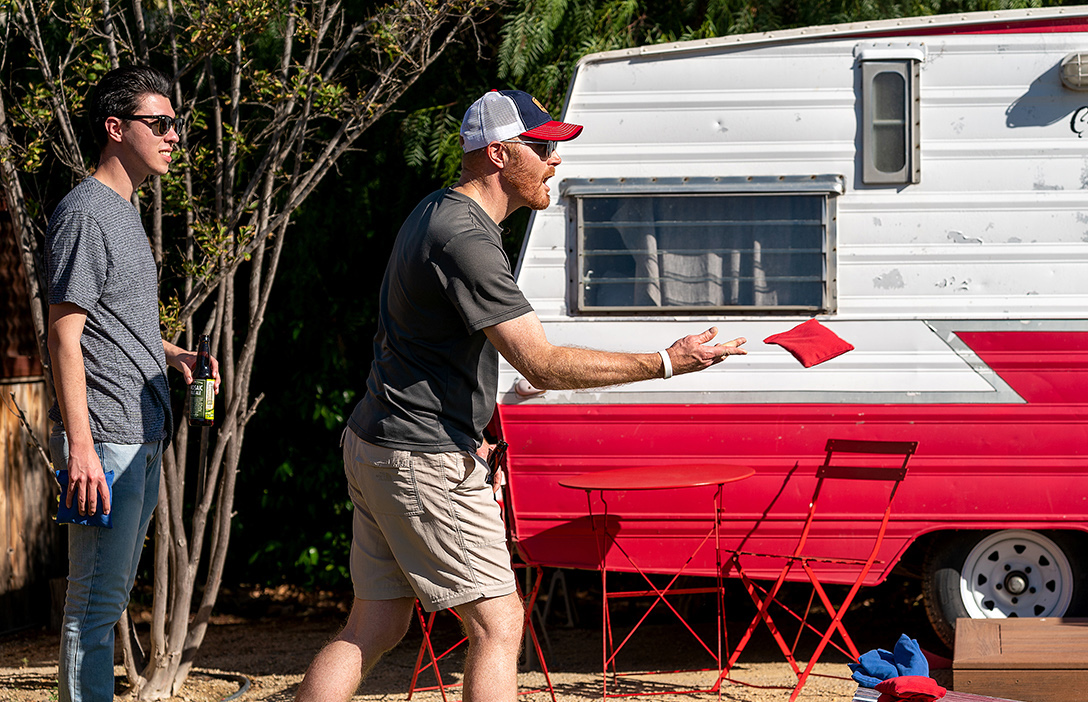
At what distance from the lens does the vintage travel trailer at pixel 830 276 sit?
4754 millimetres

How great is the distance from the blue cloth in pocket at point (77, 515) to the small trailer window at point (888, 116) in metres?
3.36

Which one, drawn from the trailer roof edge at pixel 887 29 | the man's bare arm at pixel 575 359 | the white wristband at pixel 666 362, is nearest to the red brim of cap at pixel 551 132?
the man's bare arm at pixel 575 359

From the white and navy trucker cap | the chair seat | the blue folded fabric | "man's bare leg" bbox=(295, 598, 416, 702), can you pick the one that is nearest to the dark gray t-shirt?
the white and navy trucker cap

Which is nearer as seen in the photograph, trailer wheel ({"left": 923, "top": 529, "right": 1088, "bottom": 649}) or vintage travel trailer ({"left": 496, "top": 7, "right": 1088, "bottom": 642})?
vintage travel trailer ({"left": 496, "top": 7, "right": 1088, "bottom": 642})

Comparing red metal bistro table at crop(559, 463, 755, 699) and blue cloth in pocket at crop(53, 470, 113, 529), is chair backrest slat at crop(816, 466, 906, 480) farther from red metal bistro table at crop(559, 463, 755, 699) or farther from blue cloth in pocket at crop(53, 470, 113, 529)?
blue cloth in pocket at crop(53, 470, 113, 529)

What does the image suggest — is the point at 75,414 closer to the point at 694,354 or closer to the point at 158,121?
the point at 158,121

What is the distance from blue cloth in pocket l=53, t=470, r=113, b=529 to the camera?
285 centimetres

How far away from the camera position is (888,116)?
4.82 meters

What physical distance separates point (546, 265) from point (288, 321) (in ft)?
6.82

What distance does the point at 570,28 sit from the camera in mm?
5855

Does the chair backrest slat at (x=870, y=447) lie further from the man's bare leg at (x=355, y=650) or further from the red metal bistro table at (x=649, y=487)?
the man's bare leg at (x=355, y=650)

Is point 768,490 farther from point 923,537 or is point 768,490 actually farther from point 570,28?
point 570,28

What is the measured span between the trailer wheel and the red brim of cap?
3021 millimetres

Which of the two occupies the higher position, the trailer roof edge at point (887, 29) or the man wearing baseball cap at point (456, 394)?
the trailer roof edge at point (887, 29)
